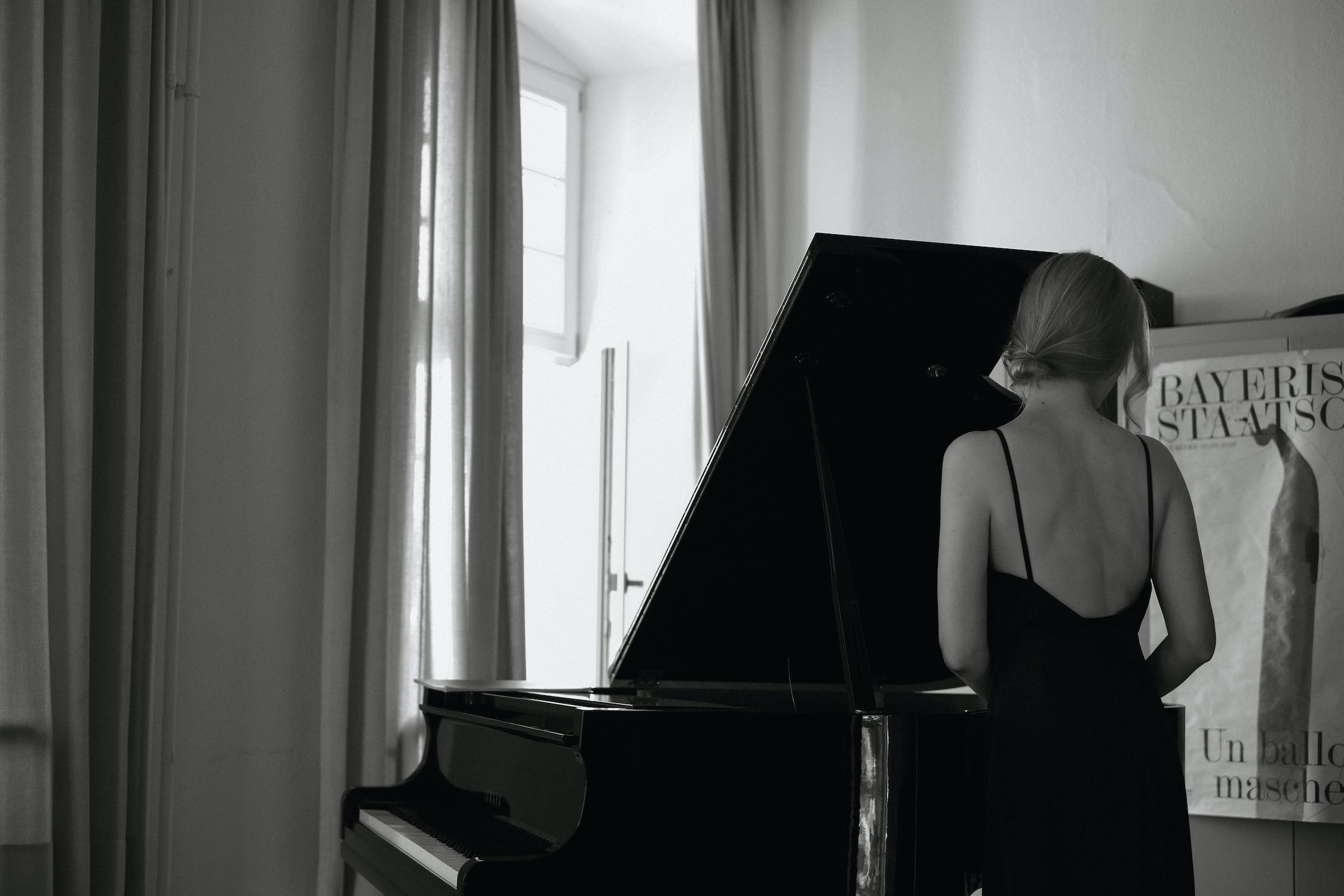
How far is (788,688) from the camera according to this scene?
2.57 m

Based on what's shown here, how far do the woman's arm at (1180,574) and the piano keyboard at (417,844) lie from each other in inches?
42.6

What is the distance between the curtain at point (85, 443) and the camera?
→ 2469mm

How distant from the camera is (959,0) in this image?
4.48 m

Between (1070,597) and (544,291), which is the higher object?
(544,291)

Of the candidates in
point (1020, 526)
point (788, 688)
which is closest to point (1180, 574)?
point (1020, 526)

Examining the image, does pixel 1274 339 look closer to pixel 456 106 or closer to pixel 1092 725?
pixel 1092 725

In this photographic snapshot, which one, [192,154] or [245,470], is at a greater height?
[192,154]

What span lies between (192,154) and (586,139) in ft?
7.26

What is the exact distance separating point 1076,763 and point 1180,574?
1.05ft

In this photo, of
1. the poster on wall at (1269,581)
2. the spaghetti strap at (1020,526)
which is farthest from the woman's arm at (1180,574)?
the poster on wall at (1269,581)

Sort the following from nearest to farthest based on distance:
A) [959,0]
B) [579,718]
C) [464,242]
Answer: [579,718] → [464,242] → [959,0]

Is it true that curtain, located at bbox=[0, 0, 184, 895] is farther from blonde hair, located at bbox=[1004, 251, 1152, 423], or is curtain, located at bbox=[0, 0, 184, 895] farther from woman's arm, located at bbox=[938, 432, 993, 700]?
blonde hair, located at bbox=[1004, 251, 1152, 423]

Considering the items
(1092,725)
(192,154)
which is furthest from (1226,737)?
(192,154)

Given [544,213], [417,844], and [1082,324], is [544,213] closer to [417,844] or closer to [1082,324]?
[417,844]
